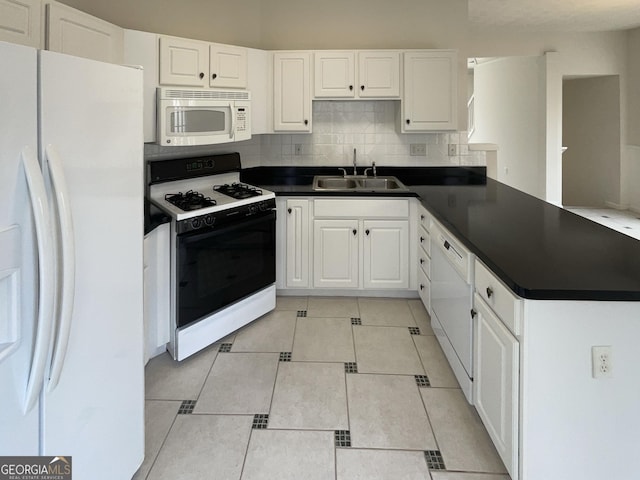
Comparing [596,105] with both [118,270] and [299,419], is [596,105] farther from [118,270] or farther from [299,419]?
[118,270]

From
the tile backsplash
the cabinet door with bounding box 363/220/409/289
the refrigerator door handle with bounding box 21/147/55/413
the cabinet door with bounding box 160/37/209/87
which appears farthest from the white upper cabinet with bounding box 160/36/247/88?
the refrigerator door handle with bounding box 21/147/55/413

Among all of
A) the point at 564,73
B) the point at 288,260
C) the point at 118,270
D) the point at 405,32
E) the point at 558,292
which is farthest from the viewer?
the point at 564,73

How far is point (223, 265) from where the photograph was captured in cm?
319

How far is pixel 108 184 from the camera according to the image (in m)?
1.59

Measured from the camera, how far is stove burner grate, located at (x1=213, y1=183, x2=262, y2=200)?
348 cm

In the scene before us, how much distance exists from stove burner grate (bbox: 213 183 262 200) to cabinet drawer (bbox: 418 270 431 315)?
135 cm

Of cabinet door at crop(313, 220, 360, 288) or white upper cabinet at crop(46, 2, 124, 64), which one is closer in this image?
white upper cabinet at crop(46, 2, 124, 64)

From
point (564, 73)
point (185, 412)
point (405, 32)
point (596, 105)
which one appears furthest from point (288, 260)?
point (596, 105)

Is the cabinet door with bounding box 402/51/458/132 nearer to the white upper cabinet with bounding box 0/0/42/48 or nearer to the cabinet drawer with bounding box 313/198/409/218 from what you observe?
the cabinet drawer with bounding box 313/198/409/218

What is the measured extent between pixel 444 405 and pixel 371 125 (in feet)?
8.91

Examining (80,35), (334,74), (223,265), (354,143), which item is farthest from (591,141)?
(80,35)

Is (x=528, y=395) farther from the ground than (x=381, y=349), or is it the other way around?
(x=528, y=395)

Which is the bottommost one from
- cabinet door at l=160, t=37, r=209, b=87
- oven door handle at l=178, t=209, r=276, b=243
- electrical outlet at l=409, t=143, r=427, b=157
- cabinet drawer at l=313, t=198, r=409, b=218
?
oven door handle at l=178, t=209, r=276, b=243

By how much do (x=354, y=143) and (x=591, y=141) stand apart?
5.97m
